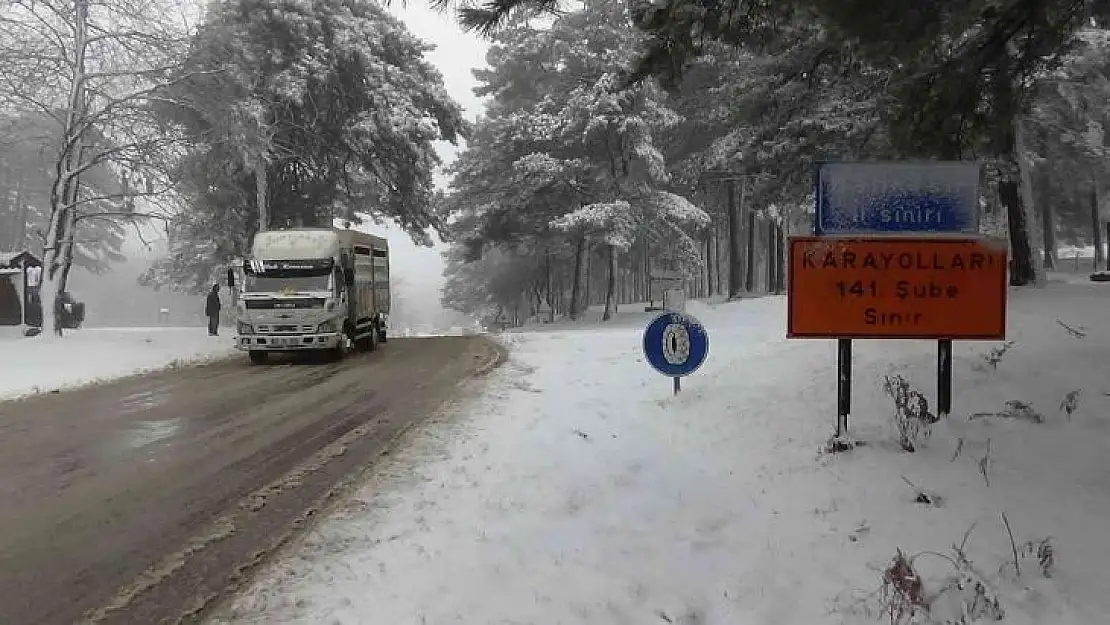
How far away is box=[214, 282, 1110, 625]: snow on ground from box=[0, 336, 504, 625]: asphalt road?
457 mm

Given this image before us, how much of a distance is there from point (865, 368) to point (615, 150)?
74.2 feet

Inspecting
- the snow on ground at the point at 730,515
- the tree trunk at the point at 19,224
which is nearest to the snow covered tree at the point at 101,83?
the snow on ground at the point at 730,515

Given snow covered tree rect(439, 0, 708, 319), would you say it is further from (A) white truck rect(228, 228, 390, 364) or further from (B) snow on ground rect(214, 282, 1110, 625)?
(B) snow on ground rect(214, 282, 1110, 625)

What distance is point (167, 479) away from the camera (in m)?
6.42

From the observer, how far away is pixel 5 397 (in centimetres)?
1176

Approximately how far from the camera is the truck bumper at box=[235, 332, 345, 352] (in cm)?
1600

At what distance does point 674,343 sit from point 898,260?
3.50 meters

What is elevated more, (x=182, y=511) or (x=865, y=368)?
(x=865, y=368)

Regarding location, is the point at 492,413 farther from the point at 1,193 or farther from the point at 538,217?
the point at 1,193

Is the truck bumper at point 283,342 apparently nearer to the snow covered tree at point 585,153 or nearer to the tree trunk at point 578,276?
the snow covered tree at point 585,153

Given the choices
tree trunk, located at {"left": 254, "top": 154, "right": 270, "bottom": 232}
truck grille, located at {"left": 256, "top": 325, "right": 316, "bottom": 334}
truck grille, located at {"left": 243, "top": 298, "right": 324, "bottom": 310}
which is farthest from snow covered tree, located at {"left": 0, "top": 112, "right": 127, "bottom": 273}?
truck grille, located at {"left": 256, "top": 325, "right": 316, "bottom": 334}

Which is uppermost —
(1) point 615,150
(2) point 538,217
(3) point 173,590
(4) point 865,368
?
(1) point 615,150

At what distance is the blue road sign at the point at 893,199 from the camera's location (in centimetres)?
554

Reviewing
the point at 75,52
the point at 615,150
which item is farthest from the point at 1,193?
the point at 615,150
